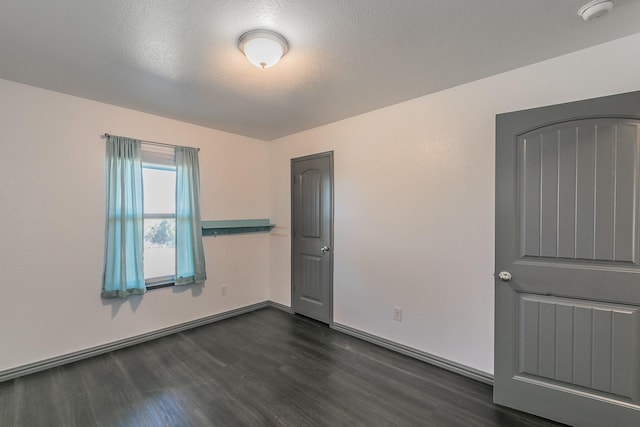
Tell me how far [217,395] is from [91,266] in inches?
Result: 70.9

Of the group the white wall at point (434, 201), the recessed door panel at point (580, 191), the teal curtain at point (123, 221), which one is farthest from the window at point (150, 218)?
the recessed door panel at point (580, 191)

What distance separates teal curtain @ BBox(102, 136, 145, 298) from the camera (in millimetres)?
2787

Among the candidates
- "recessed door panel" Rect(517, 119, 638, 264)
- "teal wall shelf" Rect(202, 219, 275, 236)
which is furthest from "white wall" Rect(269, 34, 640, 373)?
"teal wall shelf" Rect(202, 219, 275, 236)

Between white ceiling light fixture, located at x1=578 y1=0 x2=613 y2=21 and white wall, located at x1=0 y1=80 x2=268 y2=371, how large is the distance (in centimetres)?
365

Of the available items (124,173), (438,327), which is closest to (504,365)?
(438,327)

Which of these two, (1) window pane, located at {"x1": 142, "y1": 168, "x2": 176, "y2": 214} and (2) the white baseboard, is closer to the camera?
(2) the white baseboard

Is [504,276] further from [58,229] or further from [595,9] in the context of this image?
[58,229]

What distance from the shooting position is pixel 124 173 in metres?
2.87

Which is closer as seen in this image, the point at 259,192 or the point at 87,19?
the point at 87,19

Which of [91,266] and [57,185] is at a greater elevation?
[57,185]

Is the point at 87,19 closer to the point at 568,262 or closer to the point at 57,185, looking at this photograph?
the point at 57,185

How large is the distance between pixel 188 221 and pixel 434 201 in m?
2.77

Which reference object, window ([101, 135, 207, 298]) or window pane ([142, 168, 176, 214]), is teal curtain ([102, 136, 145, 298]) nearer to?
window ([101, 135, 207, 298])

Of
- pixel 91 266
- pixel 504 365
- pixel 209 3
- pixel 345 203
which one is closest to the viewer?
pixel 209 3
